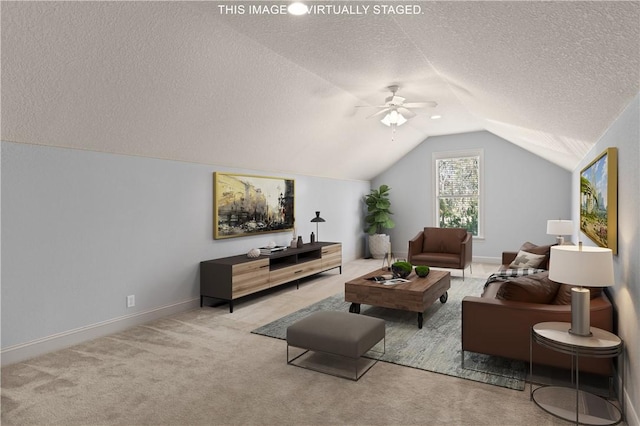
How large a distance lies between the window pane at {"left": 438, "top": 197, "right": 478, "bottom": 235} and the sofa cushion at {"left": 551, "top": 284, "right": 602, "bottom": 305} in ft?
18.7

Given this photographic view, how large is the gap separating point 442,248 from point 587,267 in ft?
15.4

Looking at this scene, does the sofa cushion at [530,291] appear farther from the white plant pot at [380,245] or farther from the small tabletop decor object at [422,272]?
the white plant pot at [380,245]

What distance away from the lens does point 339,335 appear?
9.70 ft

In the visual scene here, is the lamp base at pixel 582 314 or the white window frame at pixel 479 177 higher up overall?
the white window frame at pixel 479 177

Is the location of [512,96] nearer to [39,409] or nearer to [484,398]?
[484,398]

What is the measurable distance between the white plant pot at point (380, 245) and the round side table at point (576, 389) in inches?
245

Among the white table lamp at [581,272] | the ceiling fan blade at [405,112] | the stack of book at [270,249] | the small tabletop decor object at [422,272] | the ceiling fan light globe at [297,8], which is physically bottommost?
the small tabletop decor object at [422,272]

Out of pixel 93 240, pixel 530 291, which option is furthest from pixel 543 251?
pixel 93 240

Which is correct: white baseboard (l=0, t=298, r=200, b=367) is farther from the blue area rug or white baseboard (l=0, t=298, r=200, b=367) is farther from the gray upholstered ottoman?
the gray upholstered ottoman

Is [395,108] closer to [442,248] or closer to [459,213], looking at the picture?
[442,248]

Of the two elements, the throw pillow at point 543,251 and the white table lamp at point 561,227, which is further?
the white table lamp at point 561,227

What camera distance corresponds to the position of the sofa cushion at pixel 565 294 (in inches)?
111

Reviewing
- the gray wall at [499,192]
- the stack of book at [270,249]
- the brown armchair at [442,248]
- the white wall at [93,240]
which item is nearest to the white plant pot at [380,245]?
the gray wall at [499,192]

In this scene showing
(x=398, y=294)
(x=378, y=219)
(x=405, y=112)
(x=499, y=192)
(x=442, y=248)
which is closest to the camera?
(x=398, y=294)
